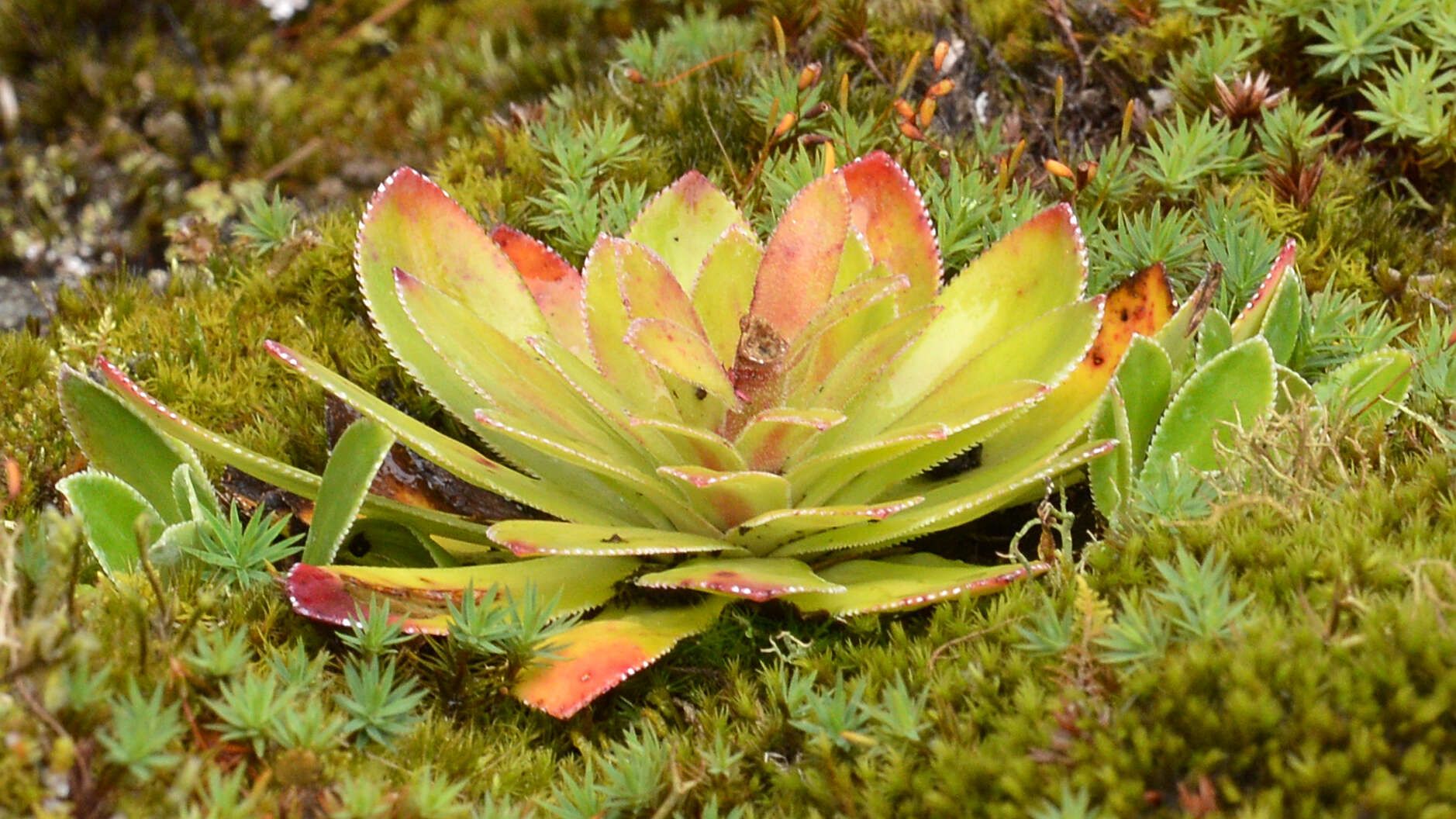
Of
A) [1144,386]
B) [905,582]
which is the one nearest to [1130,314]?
[1144,386]

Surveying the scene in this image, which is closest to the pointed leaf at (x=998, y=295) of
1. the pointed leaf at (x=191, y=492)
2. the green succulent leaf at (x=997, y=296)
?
Answer: the green succulent leaf at (x=997, y=296)

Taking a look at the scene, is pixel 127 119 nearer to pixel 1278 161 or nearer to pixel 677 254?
pixel 677 254

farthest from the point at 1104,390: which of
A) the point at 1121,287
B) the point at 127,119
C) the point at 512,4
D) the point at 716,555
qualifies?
the point at 127,119

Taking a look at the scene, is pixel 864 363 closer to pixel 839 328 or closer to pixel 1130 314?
pixel 839 328

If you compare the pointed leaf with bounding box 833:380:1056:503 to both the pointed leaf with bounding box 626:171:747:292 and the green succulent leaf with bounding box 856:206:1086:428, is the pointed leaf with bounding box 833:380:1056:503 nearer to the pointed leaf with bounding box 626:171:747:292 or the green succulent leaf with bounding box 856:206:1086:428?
the green succulent leaf with bounding box 856:206:1086:428

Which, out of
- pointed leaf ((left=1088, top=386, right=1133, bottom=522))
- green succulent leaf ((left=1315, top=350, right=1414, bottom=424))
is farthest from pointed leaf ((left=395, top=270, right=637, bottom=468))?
green succulent leaf ((left=1315, top=350, right=1414, bottom=424))
